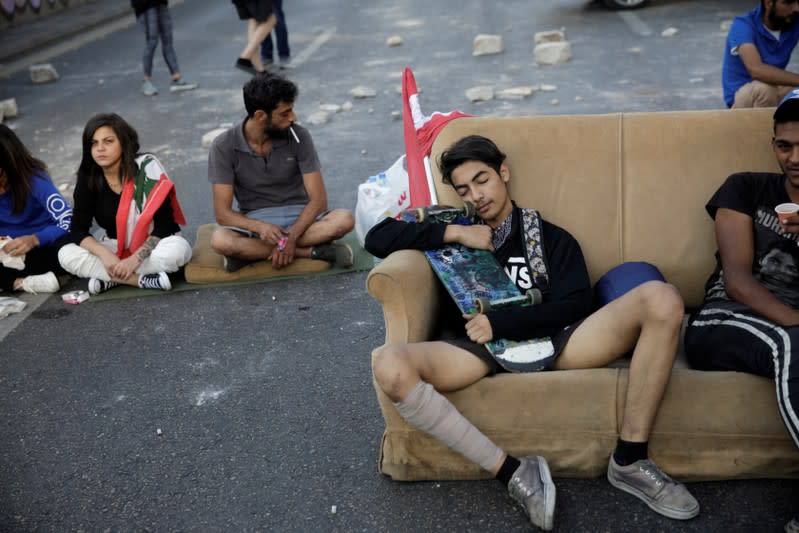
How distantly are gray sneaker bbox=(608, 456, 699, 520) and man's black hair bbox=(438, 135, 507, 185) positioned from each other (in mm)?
1335

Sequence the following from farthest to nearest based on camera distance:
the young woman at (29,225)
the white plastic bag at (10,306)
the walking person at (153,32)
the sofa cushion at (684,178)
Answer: the walking person at (153,32) → the young woman at (29,225) → the white plastic bag at (10,306) → the sofa cushion at (684,178)

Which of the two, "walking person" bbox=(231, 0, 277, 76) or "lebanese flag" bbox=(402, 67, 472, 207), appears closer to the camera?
"lebanese flag" bbox=(402, 67, 472, 207)

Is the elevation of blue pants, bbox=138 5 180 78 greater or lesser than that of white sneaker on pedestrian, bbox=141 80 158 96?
greater

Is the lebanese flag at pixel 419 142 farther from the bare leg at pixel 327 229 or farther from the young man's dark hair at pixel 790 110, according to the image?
the young man's dark hair at pixel 790 110

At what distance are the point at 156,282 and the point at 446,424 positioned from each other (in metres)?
2.85

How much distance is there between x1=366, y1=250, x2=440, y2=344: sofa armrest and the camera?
3008 millimetres

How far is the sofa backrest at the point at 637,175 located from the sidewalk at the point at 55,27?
12.5 meters

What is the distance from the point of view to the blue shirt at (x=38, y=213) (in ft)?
Answer: 16.8

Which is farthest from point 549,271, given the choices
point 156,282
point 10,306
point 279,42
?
point 279,42

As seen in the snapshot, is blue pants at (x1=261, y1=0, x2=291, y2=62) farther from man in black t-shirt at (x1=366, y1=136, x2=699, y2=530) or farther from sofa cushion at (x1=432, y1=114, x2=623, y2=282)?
man in black t-shirt at (x1=366, y1=136, x2=699, y2=530)

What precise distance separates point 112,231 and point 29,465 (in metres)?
2.05

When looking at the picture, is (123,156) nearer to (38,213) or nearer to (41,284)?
(38,213)

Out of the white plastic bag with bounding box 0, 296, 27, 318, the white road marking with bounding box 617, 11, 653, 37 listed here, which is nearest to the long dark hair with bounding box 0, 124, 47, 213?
the white plastic bag with bounding box 0, 296, 27, 318

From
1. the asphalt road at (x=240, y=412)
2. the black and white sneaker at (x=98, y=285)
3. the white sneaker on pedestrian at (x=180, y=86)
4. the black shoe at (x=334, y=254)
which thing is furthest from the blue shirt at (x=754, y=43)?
the white sneaker on pedestrian at (x=180, y=86)
